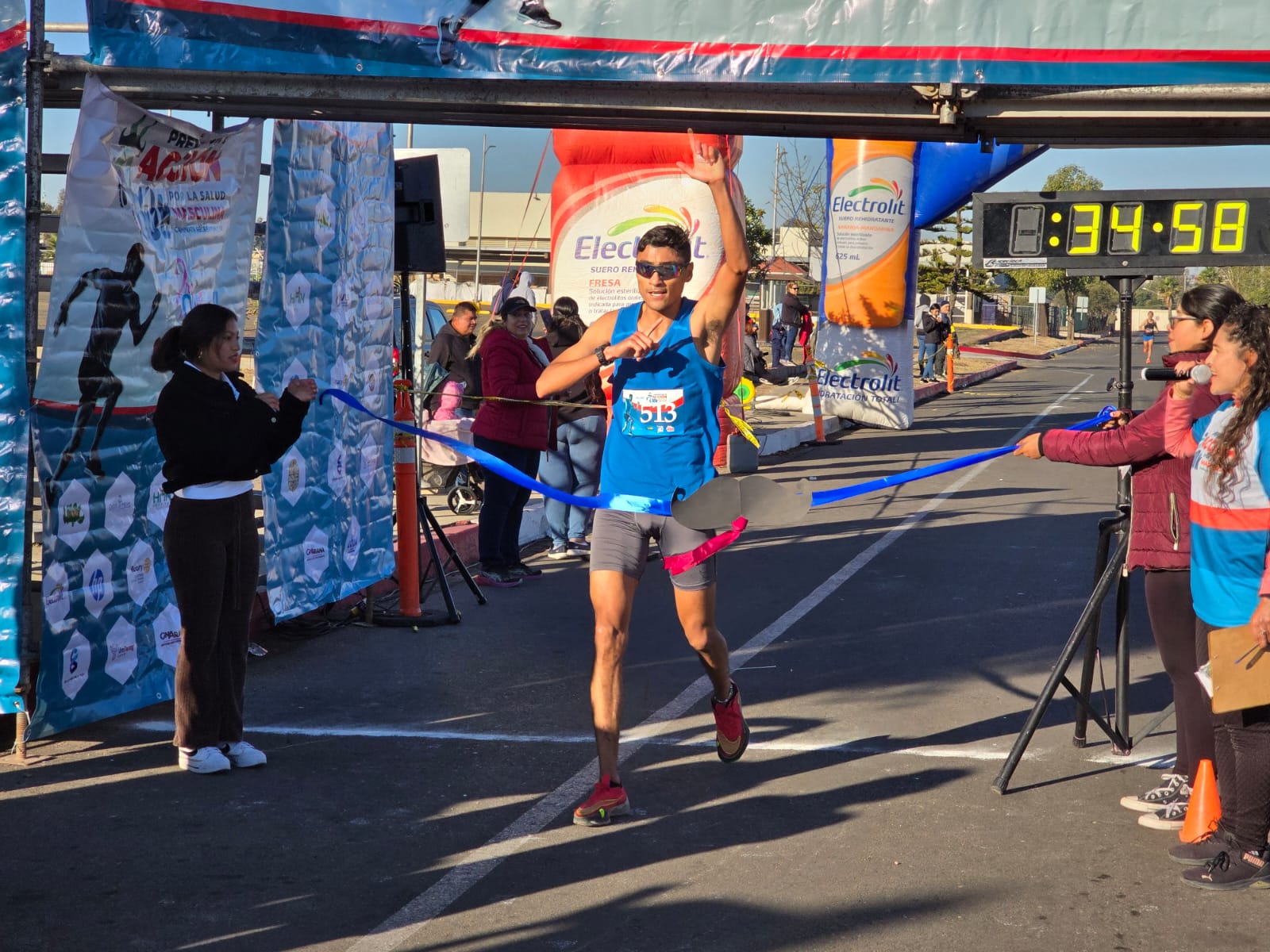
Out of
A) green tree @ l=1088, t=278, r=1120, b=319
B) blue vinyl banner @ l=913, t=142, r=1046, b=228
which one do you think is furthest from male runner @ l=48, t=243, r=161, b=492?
green tree @ l=1088, t=278, r=1120, b=319

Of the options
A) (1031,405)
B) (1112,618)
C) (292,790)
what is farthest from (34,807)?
(1031,405)

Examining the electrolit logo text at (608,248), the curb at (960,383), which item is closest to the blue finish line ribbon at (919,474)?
the electrolit logo text at (608,248)

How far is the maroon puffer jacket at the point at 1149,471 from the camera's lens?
491cm

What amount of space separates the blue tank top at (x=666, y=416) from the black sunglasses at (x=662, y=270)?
14 centimetres

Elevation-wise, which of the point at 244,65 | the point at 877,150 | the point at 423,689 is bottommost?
the point at 423,689

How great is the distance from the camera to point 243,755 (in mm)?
5812

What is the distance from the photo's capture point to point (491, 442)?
409 inches

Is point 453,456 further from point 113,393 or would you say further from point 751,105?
point 751,105

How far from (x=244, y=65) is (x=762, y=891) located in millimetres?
3942

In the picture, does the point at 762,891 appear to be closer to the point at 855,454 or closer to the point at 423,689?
the point at 423,689

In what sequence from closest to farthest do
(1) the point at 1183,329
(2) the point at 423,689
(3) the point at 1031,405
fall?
(1) the point at 1183,329 → (2) the point at 423,689 → (3) the point at 1031,405

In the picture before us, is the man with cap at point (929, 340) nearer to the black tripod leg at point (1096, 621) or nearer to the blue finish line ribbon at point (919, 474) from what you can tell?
the blue finish line ribbon at point (919, 474)

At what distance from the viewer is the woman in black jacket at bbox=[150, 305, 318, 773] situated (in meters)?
5.68

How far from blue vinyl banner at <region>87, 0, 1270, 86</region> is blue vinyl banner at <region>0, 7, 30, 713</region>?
34cm
